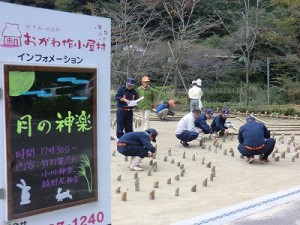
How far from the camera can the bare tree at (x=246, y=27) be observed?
22797 mm

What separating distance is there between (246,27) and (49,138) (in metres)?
21.1

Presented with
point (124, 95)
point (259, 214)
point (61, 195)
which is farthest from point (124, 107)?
point (61, 195)

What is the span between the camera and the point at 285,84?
23.4 metres

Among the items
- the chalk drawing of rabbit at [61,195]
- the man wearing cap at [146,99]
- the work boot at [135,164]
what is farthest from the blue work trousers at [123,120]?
the chalk drawing of rabbit at [61,195]

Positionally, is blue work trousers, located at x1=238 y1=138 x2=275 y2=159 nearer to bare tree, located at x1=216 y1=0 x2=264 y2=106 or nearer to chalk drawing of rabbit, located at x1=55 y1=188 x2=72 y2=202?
chalk drawing of rabbit, located at x1=55 y1=188 x2=72 y2=202

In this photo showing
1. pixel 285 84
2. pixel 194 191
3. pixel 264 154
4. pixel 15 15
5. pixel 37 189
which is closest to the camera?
pixel 15 15

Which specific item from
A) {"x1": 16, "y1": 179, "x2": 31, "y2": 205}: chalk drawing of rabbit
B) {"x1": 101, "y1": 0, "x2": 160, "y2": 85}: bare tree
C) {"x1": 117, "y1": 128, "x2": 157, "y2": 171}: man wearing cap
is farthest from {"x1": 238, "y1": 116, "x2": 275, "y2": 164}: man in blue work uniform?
{"x1": 101, "y1": 0, "x2": 160, "y2": 85}: bare tree

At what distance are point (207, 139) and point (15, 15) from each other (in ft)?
28.4

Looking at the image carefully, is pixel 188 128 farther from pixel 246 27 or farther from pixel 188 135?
pixel 246 27

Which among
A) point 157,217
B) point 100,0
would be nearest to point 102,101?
point 157,217

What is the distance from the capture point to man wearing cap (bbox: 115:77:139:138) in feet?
29.6

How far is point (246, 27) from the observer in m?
22.6

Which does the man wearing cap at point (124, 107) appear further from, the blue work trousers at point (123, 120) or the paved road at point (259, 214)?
the paved road at point (259, 214)

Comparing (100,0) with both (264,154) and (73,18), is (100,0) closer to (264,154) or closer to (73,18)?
(264,154)
